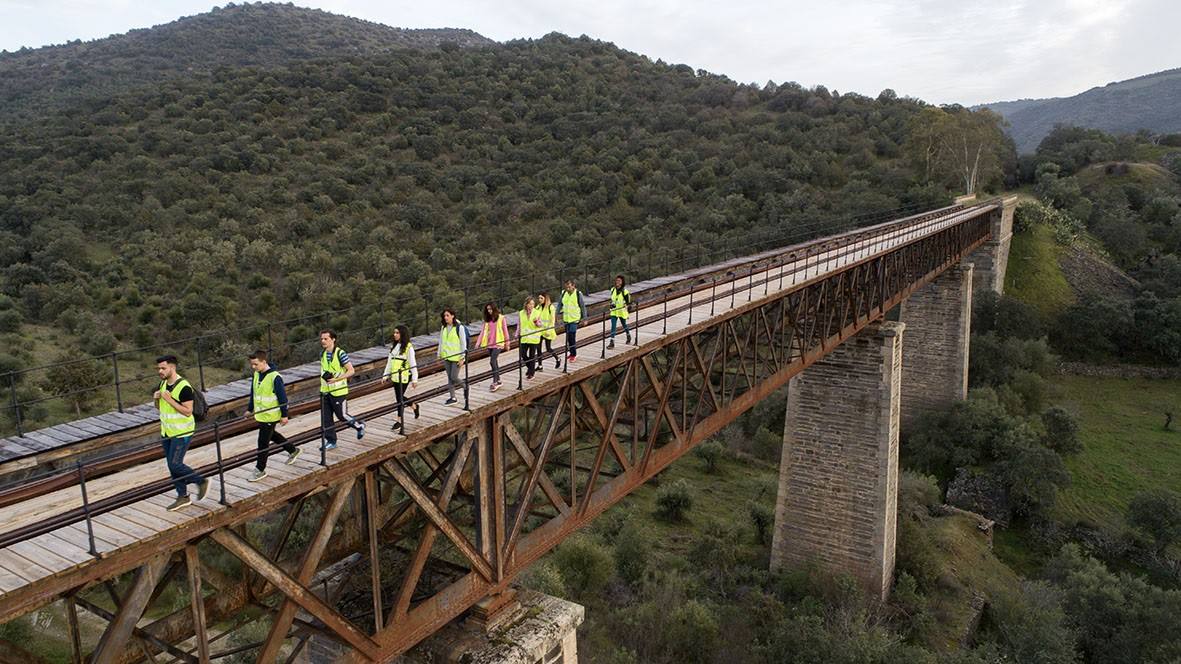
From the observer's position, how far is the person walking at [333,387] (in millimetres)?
6757

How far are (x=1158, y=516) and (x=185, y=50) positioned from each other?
106m

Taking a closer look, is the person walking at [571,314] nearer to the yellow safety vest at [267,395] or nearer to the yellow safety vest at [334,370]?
the yellow safety vest at [334,370]

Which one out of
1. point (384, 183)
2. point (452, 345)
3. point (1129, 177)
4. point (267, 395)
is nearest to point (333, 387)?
point (267, 395)

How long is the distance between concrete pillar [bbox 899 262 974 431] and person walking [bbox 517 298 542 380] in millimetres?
28505

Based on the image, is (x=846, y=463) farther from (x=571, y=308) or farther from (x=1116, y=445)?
(x=1116, y=445)

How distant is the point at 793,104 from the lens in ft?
223

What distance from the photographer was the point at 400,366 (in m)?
7.79

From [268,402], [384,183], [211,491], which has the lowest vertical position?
[211,491]

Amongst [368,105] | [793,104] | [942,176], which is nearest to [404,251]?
[368,105]

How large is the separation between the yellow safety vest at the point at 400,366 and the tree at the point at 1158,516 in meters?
28.1

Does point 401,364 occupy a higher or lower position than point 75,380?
higher

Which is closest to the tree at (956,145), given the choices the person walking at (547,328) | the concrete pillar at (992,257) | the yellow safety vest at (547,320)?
the concrete pillar at (992,257)

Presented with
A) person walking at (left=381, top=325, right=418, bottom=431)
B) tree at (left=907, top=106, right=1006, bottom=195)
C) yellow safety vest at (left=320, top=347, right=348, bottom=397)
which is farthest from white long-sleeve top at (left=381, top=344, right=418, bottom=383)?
tree at (left=907, top=106, right=1006, bottom=195)

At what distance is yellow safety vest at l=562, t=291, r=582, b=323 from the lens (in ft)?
35.4
